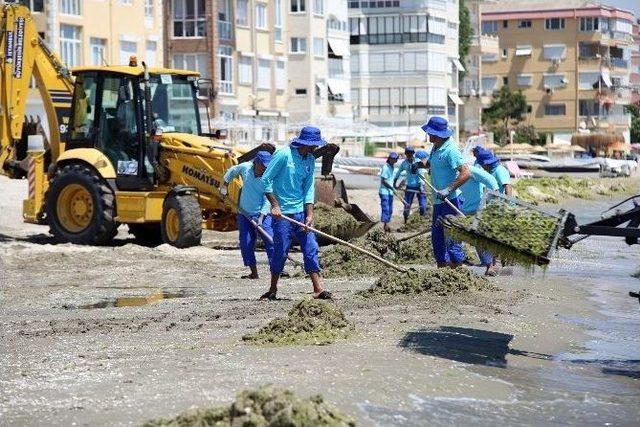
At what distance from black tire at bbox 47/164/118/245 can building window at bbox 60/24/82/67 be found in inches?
1079

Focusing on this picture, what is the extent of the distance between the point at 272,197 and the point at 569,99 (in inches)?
3993

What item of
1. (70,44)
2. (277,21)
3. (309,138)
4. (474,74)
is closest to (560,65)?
(474,74)

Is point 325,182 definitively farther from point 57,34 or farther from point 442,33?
point 442,33

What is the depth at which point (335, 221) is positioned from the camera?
21516 millimetres

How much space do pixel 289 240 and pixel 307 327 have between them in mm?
2563

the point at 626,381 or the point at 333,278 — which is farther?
the point at 333,278

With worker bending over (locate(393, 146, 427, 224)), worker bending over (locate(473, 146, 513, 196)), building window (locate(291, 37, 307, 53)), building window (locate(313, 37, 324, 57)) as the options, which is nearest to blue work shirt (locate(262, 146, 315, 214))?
worker bending over (locate(473, 146, 513, 196))

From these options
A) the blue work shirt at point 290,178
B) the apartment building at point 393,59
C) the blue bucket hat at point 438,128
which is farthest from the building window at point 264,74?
the blue work shirt at point 290,178

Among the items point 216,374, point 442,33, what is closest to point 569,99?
Answer: point 442,33

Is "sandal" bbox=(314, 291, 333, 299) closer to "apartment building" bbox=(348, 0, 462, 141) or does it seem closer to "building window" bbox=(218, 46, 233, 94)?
"building window" bbox=(218, 46, 233, 94)

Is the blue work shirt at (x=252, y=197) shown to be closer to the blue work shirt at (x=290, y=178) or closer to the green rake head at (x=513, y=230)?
the blue work shirt at (x=290, y=178)

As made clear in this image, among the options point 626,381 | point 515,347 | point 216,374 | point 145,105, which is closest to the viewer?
point 216,374

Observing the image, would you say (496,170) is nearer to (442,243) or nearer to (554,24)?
(442,243)

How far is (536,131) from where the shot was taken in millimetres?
110438
